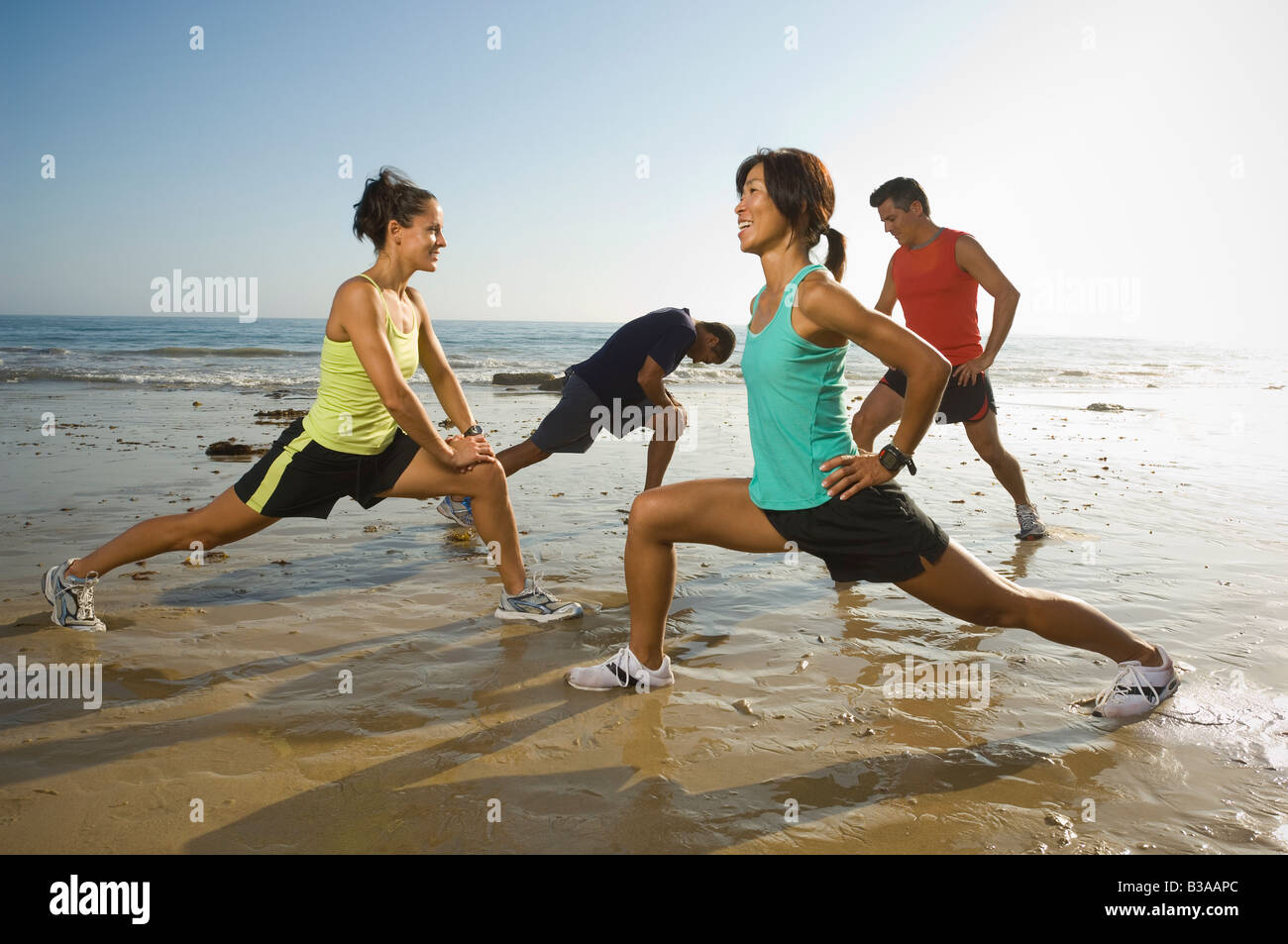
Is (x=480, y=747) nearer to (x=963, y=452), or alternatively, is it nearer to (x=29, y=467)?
(x=29, y=467)

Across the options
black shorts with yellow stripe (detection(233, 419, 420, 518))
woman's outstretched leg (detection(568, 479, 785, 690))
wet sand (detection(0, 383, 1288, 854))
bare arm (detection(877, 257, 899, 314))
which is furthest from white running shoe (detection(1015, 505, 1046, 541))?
black shorts with yellow stripe (detection(233, 419, 420, 518))

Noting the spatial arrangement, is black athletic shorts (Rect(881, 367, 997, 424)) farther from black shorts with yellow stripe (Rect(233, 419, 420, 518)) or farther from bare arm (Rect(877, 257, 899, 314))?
black shorts with yellow stripe (Rect(233, 419, 420, 518))

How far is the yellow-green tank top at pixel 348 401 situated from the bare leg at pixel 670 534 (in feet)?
4.70

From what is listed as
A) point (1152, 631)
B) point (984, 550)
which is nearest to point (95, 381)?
point (984, 550)

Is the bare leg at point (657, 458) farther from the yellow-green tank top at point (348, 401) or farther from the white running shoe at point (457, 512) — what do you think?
the yellow-green tank top at point (348, 401)

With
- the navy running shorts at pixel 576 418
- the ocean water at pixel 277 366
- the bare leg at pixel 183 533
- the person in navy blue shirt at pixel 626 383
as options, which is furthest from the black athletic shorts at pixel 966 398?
the ocean water at pixel 277 366

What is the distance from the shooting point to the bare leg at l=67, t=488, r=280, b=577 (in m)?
3.80

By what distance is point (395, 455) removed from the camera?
400cm

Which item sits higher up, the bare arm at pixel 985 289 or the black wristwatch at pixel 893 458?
the bare arm at pixel 985 289

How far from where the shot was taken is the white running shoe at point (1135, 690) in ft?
10.3

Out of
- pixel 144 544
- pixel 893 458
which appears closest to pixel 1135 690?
pixel 893 458
